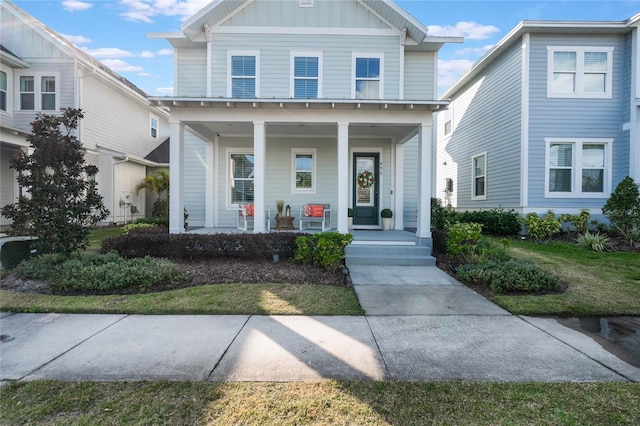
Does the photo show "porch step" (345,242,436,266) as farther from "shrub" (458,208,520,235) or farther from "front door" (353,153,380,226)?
"shrub" (458,208,520,235)

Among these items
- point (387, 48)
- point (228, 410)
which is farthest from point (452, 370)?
point (387, 48)

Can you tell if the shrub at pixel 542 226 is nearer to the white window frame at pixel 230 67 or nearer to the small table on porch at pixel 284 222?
the small table on porch at pixel 284 222

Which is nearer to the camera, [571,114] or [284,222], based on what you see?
[284,222]

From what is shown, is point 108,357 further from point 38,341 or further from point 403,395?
point 403,395

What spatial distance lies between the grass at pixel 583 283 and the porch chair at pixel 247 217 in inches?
258

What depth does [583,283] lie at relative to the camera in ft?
18.4

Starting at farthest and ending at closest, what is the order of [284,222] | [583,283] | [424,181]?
[284,222] < [424,181] < [583,283]

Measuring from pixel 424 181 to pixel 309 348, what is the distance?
5518 mm

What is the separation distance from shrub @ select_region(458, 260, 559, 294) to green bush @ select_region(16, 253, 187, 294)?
5253mm

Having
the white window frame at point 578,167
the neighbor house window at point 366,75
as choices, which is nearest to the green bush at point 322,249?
the neighbor house window at point 366,75

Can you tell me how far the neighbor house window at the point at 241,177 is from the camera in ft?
33.8

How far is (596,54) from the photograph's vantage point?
34.1 feet

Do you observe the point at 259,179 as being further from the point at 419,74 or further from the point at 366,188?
the point at 419,74

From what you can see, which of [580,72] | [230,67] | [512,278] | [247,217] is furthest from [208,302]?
[580,72]
